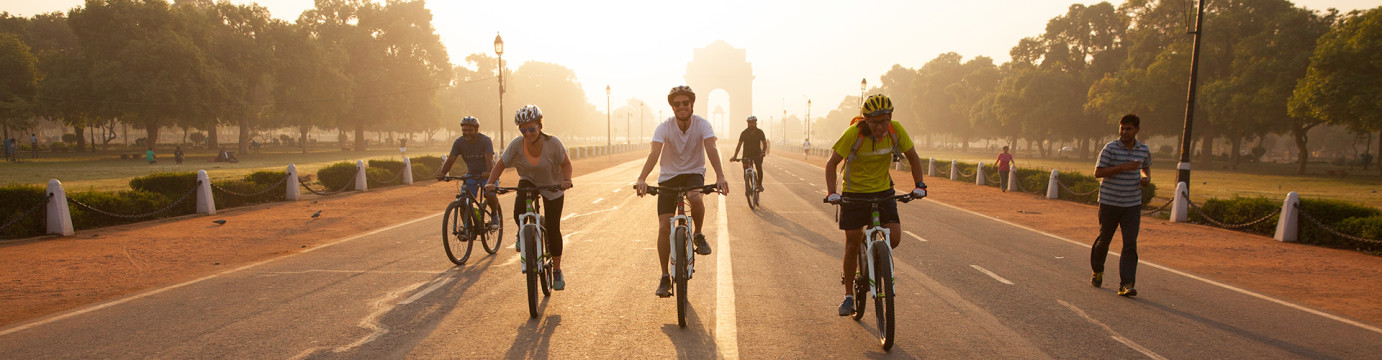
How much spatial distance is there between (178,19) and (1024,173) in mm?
46487

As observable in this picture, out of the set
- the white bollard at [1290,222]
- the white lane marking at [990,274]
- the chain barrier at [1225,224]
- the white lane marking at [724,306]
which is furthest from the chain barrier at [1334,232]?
the white lane marking at [724,306]

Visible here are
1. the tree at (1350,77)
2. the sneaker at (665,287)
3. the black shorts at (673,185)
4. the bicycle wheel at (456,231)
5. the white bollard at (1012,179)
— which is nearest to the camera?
the sneaker at (665,287)

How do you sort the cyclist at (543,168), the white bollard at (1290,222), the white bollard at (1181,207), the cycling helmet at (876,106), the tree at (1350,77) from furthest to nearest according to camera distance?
1. the tree at (1350,77)
2. the white bollard at (1181,207)
3. the white bollard at (1290,222)
4. the cyclist at (543,168)
5. the cycling helmet at (876,106)

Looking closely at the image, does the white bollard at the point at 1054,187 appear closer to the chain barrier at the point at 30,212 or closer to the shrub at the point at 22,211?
the chain barrier at the point at 30,212

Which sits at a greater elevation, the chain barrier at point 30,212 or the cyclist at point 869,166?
the cyclist at point 869,166

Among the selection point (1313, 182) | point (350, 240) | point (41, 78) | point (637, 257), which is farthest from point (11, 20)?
point (1313, 182)

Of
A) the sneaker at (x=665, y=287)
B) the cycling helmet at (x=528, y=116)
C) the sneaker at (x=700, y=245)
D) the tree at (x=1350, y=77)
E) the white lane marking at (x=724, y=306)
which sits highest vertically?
the tree at (x=1350, y=77)

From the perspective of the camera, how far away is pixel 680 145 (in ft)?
17.5

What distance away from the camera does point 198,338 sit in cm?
484

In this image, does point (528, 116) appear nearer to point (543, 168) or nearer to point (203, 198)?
point (543, 168)

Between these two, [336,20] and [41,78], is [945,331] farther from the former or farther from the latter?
[336,20]

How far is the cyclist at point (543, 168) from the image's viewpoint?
18.7 feet

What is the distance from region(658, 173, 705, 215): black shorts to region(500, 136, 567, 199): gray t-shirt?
0.98 m

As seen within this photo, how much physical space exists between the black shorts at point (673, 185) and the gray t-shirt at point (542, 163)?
0.98 meters
